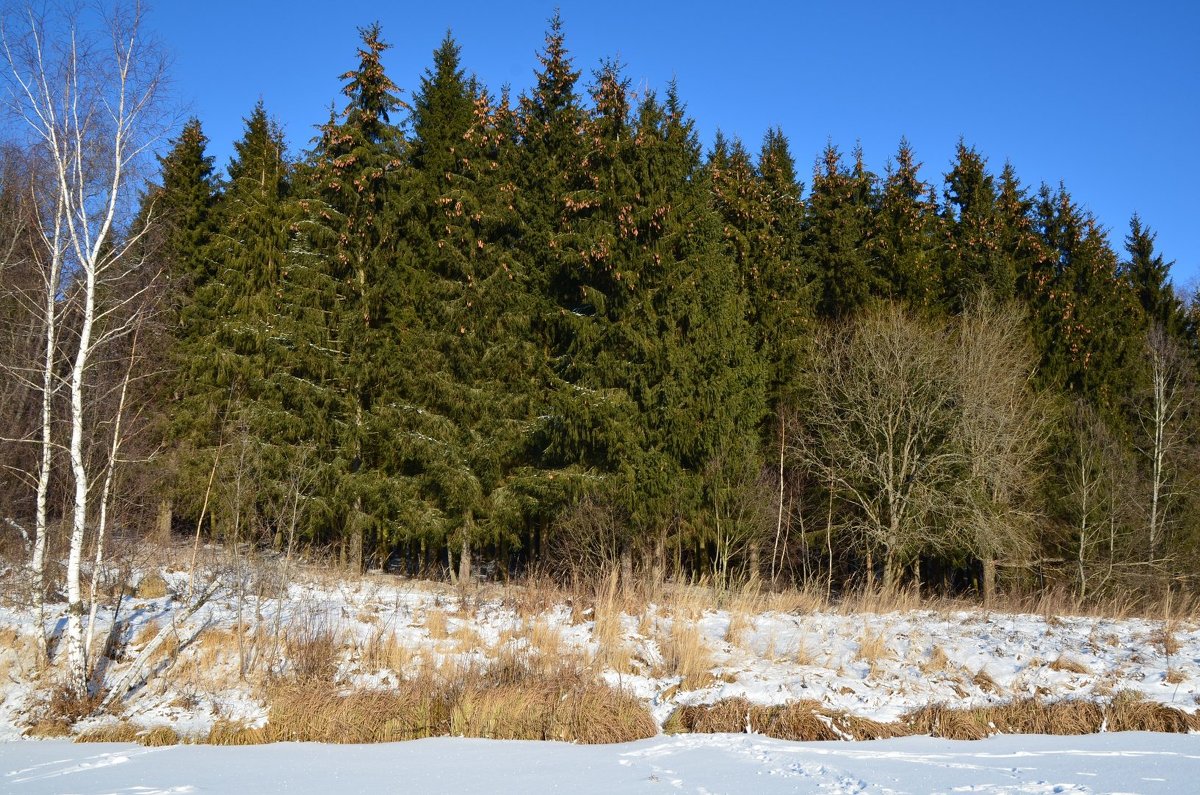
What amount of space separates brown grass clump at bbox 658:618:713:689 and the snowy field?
123 cm

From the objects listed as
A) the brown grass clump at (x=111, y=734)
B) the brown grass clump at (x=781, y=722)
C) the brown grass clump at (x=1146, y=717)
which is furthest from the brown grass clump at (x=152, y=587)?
the brown grass clump at (x=1146, y=717)

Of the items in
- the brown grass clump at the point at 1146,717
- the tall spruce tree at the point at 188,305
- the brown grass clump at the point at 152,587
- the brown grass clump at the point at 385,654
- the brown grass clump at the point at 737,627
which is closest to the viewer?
the brown grass clump at the point at 1146,717

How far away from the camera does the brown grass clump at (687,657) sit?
8.70 metres

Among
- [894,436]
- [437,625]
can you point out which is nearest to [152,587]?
[437,625]

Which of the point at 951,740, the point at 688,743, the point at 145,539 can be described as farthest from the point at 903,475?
the point at 145,539

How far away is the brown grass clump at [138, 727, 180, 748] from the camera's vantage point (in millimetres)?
7555

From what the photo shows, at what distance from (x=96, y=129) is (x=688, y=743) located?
33.6 ft

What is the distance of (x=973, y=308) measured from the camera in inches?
904

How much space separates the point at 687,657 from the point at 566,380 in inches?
366

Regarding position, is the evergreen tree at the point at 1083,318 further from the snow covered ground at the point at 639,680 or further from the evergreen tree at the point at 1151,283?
the snow covered ground at the point at 639,680

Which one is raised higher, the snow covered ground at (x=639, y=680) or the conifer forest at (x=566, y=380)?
the conifer forest at (x=566, y=380)

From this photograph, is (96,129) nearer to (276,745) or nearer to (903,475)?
(276,745)

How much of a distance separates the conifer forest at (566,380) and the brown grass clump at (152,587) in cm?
254

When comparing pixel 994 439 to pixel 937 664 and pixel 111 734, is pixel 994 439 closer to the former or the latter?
pixel 937 664
